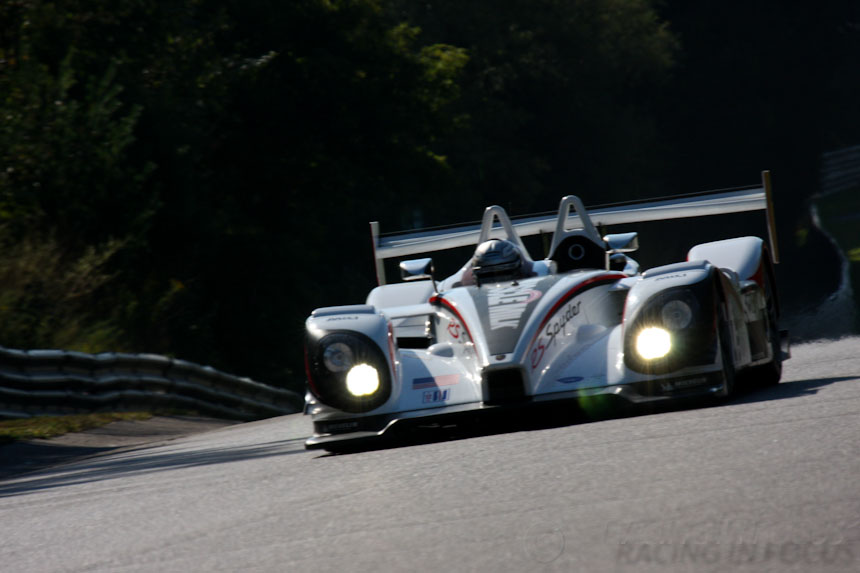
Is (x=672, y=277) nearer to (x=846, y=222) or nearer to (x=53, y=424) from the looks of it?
(x=53, y=424)

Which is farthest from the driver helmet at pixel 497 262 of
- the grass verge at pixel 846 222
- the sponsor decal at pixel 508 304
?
the grass verge at pixel 846 222

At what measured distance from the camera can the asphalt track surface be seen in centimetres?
420

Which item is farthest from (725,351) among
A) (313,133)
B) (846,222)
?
(846,222)

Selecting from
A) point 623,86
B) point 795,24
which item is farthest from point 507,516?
point 795,24

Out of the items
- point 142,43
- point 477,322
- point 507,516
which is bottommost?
point 507,516

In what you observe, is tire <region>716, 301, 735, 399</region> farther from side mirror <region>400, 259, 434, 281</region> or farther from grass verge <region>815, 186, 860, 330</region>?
grass verge <region>815, 186, 860, 330</region>

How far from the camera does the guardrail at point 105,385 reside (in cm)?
1372

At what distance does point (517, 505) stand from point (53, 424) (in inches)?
338

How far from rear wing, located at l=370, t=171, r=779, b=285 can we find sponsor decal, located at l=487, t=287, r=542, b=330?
2546 mm

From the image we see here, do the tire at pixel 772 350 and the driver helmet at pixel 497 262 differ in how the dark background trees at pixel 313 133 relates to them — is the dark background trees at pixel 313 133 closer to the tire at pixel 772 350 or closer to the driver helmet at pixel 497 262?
the tire at pixel 772 350

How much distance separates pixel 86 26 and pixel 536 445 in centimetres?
2043

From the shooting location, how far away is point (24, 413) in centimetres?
1371

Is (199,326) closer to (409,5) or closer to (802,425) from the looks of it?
(802,425)

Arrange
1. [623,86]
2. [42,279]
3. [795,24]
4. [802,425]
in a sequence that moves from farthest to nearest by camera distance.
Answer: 1. [795,24]
2. [623,86]
3. [42,279]
4. [802,425]
